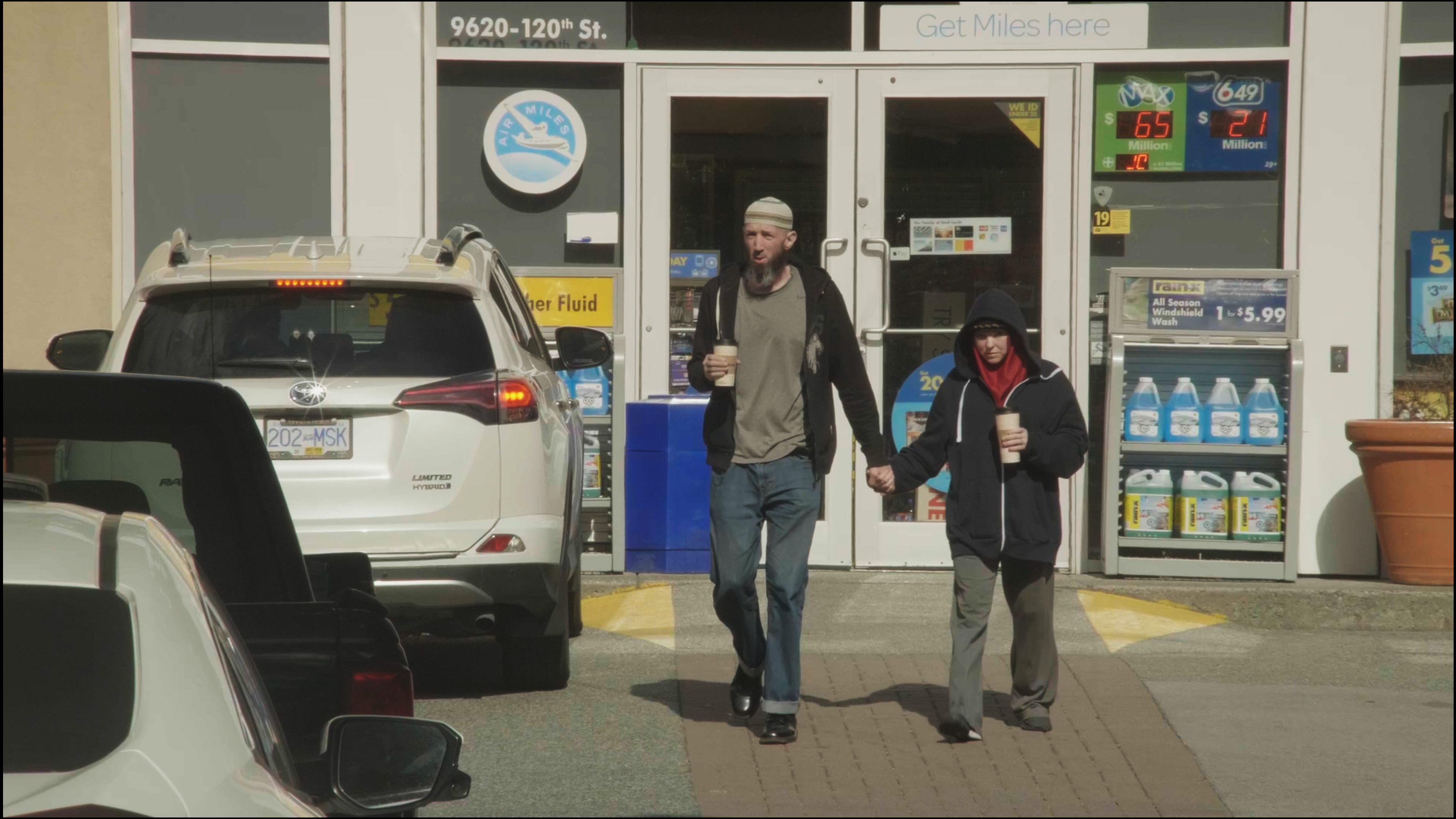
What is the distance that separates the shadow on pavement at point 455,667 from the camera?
6.72 meters

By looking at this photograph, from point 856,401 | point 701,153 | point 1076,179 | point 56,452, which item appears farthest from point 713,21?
point 56,452

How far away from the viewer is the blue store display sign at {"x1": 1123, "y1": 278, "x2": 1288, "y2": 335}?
917cm

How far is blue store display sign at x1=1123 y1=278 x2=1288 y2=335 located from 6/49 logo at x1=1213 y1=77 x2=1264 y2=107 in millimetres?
1152

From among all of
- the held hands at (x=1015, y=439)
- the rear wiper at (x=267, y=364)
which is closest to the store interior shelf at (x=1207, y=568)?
the held hands at (x=1015, y=439)

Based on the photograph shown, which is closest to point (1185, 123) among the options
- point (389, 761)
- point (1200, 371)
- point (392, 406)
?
point (1200, 371)

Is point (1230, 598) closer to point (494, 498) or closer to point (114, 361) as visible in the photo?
point (494, 498)

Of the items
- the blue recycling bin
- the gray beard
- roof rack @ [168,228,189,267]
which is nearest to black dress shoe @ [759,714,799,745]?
the gray beard

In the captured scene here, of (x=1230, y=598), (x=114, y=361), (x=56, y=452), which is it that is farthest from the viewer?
(x=1230, y=598)

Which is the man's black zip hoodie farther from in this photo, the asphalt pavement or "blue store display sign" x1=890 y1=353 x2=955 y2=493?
"blue store display sign" x1=890 y1=353 x2=955 y2=493

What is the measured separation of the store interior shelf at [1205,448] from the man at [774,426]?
3520mm

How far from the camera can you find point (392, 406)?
19.4 ft

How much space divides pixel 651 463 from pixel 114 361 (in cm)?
384

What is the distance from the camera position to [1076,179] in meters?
9.63

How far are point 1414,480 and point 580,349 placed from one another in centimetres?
462
